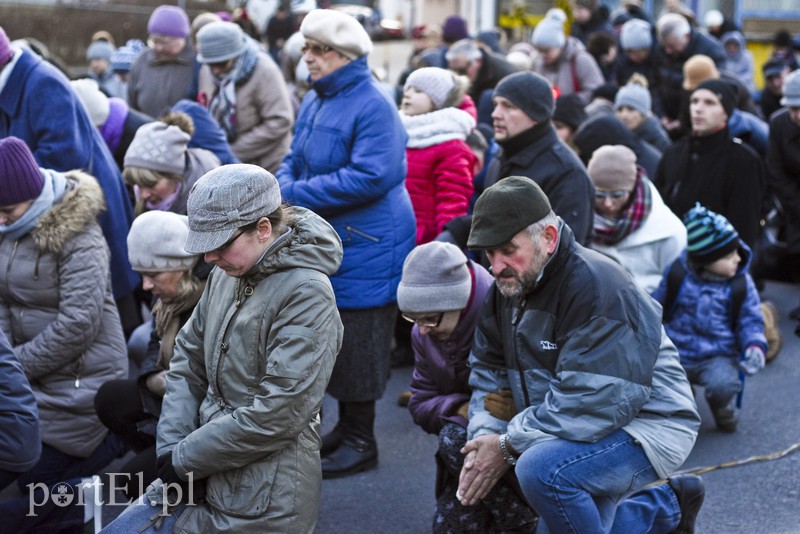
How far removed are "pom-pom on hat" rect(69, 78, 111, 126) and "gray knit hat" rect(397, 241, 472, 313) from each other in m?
2.84

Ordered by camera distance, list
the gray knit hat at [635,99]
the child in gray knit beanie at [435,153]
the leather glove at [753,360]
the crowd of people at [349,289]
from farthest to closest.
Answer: the gray knit hat at [635,99] < the child in gray knit beanie at [435,153] < the leather glove at [753,360] < the crowd of people at [349,289]

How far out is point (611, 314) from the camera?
3.75 metres

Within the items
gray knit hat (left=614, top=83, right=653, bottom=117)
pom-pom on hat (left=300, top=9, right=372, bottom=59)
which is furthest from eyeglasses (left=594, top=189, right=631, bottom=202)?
gray knit hat (left=614, top=83, right=653, bottom=117)

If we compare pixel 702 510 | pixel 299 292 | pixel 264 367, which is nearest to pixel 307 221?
pixel 299 292

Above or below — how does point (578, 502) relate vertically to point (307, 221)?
below

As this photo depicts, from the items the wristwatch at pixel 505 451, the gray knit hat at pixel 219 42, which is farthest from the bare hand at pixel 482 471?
the gray knit hat at pixel 219 42

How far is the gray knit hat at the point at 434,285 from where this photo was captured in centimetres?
439

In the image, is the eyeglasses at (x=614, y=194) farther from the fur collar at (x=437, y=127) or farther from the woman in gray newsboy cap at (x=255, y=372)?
the woman in gray newsboy cap at (x=255, y=372)

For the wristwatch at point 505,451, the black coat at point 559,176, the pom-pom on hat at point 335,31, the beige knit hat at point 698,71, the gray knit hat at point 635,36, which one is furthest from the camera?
the gray knit hat at point 635,36

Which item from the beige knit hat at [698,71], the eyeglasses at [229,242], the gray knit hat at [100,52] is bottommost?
the gray knit hat at [100,52]

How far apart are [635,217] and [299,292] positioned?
284cm

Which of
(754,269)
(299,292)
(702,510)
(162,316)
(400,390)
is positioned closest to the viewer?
(299,292)

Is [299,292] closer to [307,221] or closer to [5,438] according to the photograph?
[307,221]

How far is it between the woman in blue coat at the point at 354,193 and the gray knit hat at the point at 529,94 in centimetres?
55
